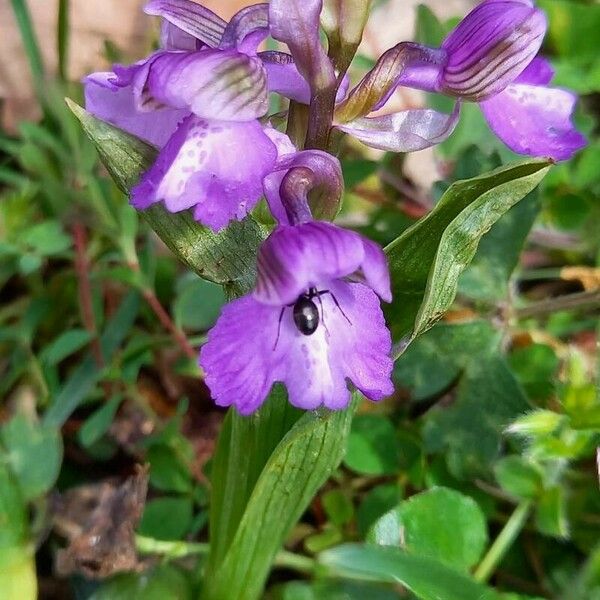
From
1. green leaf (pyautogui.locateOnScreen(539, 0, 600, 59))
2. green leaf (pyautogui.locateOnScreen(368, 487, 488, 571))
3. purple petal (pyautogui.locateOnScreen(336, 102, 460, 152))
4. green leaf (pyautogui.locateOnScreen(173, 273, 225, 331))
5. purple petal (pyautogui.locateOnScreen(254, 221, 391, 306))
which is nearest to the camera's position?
purple petal (pyautogui.locateOnScreen(254, 221, 391, 306))

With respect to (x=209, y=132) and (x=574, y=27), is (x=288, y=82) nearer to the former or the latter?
(x=209, y=132)

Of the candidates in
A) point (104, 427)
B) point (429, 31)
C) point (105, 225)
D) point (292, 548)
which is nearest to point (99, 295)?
point (105, 225)

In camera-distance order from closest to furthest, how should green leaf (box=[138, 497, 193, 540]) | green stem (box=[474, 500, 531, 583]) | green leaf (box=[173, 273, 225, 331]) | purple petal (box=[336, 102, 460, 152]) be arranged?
purple petal (box=[336, 102, 460, 152]), green stem (box=[474, 500, 531, 583]), green leaf (box=[138, 497, 193, 540]), green leaf (box=[173, 273, 225, 331])

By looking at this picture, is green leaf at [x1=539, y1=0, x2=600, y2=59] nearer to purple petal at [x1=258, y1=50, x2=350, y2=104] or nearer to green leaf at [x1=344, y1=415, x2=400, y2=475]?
green leaf at [x1=344, y1=415, x2=400, y2=475]

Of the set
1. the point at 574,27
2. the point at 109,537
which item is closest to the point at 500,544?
the point at 109,537

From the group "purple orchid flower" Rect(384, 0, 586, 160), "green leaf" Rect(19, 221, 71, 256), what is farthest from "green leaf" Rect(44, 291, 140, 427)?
"purple orchid flower" Rect(384, 0, 586, 160)

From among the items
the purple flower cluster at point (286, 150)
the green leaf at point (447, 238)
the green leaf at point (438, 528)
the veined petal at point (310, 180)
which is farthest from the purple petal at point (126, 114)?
the green leaf at point (438, 528)

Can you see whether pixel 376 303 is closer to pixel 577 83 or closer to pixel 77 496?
pixel 77 496
